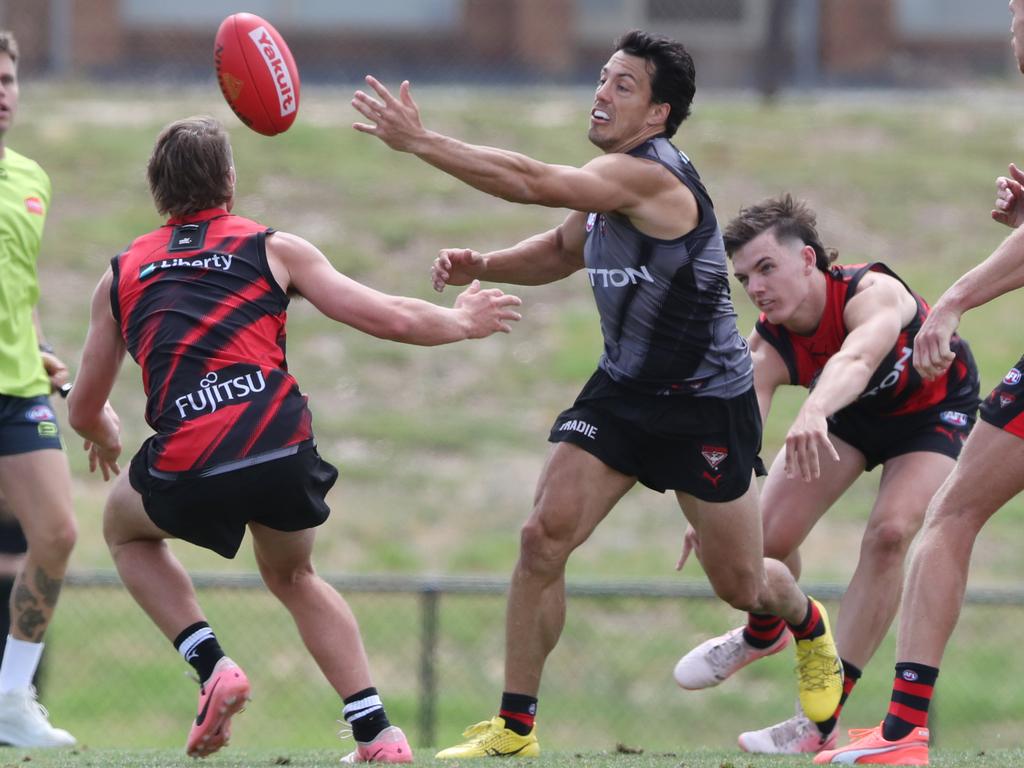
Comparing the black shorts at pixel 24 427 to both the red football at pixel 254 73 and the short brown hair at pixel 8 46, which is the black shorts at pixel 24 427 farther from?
the red football at pixel 254 73

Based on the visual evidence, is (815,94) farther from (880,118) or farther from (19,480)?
(19,480)

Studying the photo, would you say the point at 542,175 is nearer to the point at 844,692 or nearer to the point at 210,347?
the point at 210,347

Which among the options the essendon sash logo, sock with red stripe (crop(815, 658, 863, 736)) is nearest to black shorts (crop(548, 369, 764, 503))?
the essendon sash logo

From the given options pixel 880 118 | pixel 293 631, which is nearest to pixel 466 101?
pixel 880 118

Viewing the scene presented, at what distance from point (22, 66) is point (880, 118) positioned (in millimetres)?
10014

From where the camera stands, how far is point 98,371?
208 inches

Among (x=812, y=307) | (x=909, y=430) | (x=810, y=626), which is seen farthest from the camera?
(x=909, y=430)

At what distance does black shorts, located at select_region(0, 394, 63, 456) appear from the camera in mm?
6410

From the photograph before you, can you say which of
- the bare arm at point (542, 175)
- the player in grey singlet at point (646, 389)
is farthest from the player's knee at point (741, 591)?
the bare arm at point (542, 175)

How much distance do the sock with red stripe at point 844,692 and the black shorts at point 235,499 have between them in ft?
7.52

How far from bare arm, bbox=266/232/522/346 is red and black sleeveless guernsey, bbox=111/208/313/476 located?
3.8 inches

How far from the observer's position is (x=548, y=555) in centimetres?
567

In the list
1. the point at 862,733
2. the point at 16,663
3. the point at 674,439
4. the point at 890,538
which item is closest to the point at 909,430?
the point at 890,538

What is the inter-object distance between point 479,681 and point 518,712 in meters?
4.62
